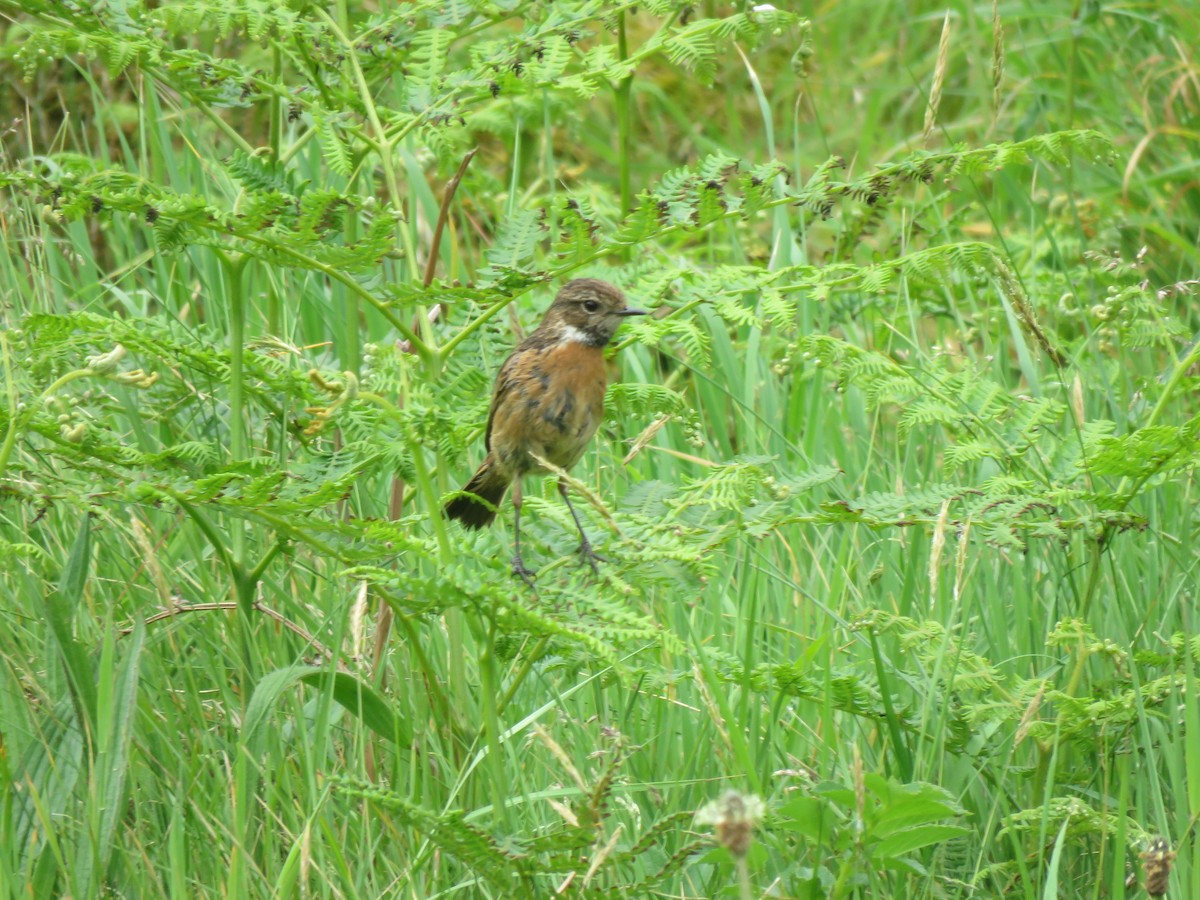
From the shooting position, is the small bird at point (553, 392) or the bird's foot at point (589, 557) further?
the small bird at point (553, 392)

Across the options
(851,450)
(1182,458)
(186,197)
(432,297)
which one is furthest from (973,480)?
(186,197)

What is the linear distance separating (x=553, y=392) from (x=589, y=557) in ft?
3.12

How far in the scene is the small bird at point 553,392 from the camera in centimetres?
383

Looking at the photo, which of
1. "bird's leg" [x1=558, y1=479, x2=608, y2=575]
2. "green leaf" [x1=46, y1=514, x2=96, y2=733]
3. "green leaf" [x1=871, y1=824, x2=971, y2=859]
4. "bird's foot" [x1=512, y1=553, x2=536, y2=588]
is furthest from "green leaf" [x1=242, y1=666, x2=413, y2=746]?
"green leaf" [x1=871, y1=824, x2=971, y2=859]

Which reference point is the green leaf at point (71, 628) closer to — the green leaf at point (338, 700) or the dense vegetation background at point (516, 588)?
the dense vegetation background at point (516, 588)

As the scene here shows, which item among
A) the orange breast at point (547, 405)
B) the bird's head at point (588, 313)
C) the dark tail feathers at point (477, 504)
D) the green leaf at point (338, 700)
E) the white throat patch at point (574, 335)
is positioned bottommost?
the green leaf at point (338, 700)

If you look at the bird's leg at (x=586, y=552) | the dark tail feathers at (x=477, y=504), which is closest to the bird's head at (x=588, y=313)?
the dark tail feathers at (x=477, y=504)

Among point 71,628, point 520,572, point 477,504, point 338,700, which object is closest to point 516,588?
point 520,572

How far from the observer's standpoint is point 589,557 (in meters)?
2.95

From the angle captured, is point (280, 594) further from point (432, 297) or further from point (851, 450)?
point (851, 450)

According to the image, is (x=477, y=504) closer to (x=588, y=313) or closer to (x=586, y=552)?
(x=588, y=313)

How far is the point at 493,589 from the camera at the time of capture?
100 inches

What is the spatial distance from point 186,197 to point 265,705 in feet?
3.53

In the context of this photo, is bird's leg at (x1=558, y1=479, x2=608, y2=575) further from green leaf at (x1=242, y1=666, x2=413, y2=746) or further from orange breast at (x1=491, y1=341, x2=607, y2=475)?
orange breast at (x1=491, y1=341, x2=607, y2=475)
